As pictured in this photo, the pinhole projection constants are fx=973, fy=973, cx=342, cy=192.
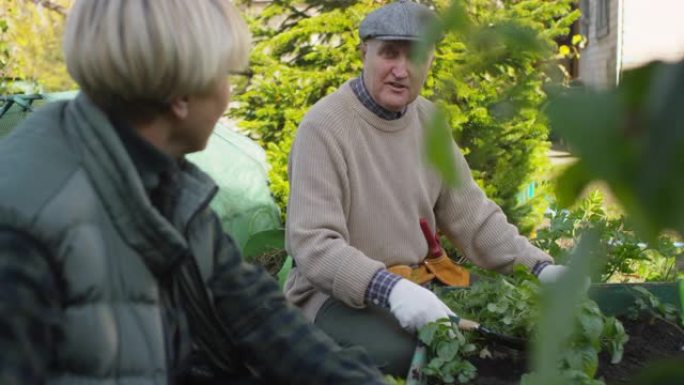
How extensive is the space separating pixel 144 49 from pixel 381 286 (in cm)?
132

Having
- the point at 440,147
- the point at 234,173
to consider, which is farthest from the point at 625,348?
the point at 234,173

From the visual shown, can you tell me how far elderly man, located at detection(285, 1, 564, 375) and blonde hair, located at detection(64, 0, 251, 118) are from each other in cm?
119

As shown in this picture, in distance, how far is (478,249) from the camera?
10.1ft

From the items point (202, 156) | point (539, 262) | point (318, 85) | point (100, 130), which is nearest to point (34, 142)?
point (100, 130)

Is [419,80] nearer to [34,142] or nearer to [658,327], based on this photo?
[658,327]

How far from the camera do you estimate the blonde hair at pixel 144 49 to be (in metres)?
1.43

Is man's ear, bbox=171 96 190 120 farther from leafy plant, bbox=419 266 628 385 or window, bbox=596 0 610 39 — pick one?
window, bbox=596 0 610 39

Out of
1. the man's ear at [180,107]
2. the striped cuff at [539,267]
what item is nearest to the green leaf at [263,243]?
the striped cuff at [539,267]

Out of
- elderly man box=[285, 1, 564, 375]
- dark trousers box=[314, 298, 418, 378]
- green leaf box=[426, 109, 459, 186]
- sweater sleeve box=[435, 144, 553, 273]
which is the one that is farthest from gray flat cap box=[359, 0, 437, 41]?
green leaf box=[426, 109, 459, 186]

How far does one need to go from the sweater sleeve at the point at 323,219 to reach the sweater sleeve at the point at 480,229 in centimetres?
42

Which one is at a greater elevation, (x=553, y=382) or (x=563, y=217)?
(x=553, y=382)

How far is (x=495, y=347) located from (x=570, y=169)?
2.16 m

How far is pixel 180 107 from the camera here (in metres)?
1.54

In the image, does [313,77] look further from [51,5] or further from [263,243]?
[51,5]
